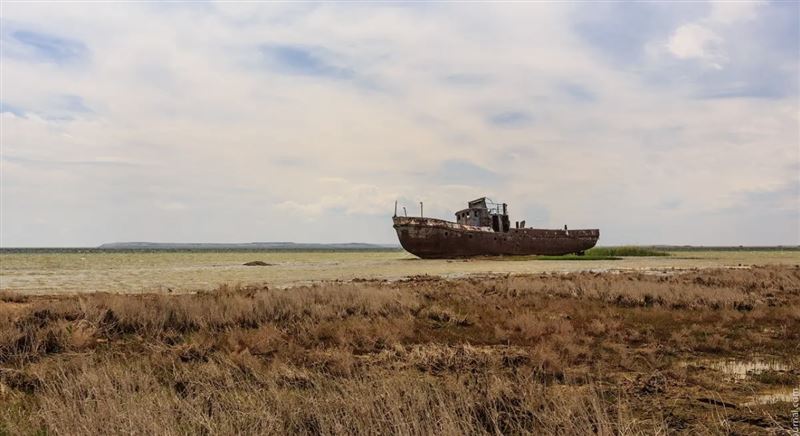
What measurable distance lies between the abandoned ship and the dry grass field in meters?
33.6

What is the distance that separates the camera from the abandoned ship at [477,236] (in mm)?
50750

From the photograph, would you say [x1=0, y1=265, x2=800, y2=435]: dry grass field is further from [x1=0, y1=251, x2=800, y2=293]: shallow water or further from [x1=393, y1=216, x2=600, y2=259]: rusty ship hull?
[x1=393, y1=216, x2=600, y2=259]: rusty ship hull

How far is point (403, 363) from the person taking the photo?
336 inches

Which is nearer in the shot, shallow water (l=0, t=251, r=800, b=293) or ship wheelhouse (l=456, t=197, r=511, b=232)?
shallow water (l=0, t=251, r=800, b=293)

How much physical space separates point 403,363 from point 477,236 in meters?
43.6

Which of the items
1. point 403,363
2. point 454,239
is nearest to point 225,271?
point 454,239

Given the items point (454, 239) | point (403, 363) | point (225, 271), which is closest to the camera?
point (403, 363)

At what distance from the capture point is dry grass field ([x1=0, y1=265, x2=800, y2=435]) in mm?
5309

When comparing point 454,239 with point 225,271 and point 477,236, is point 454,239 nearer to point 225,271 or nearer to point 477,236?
point 477,236

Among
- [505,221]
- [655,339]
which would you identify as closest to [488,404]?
[655,339]

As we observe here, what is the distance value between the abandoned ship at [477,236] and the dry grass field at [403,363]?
110ft

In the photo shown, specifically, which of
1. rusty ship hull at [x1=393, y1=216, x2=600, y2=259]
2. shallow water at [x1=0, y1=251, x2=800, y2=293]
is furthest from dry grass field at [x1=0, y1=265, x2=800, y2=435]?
rusty ship hull at [x1=393, y1=216, x2=600, y2=259]

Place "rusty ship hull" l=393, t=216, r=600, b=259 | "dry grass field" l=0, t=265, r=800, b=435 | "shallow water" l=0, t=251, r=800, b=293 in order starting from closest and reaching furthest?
"dry grass field" l=0, t=265, r=800, b=435
"shallow water" l=0, t=251, r=800, b=293
"rusty ship hull" l=393, t=216, r=600, b=259

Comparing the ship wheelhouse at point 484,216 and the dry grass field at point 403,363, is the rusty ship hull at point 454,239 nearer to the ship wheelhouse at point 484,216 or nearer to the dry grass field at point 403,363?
the ship wheelhouse at point 484,216
